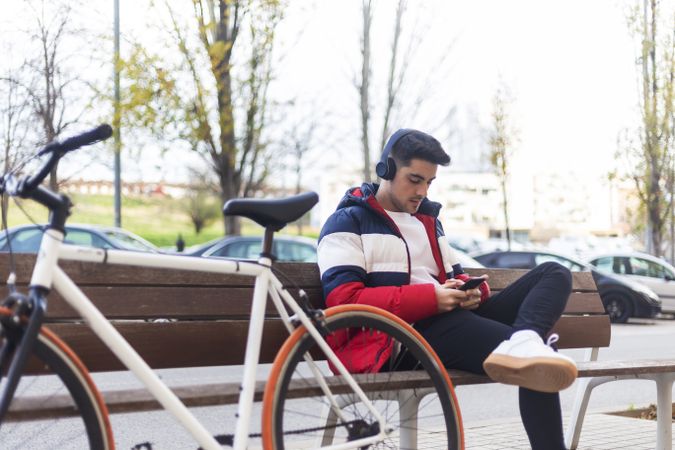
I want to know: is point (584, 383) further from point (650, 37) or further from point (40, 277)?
point (650, 37)

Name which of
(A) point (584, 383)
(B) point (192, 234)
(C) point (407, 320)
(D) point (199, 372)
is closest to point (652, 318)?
(D) point (199, 372)

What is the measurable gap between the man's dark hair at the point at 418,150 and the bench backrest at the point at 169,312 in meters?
0.60

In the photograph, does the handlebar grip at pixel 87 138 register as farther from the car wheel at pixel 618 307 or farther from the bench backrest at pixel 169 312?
the car wheel at pixel 618 307

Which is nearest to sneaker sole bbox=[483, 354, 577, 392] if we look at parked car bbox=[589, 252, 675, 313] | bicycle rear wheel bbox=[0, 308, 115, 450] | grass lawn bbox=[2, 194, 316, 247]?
bicycle rear wheel bbox=[0, 308, 115, 450]

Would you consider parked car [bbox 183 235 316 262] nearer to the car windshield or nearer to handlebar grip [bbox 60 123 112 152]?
the car windshield

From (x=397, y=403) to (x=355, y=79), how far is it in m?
18.3

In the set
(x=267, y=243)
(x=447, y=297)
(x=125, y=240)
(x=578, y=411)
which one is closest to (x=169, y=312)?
(x=267, y=243)

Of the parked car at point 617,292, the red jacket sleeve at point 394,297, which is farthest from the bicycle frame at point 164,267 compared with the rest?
the parked car at point 617,292

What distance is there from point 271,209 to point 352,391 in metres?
0.71

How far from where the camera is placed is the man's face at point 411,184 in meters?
4.21

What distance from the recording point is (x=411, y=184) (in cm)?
425

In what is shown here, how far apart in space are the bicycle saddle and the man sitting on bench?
663 mm

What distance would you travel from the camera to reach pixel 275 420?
3143mm

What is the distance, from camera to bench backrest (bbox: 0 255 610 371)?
373 cm
